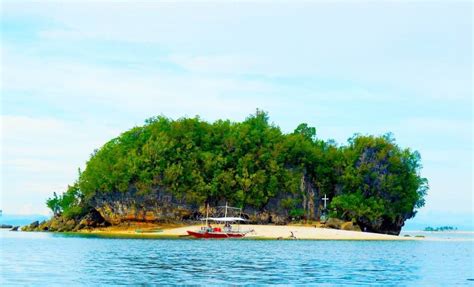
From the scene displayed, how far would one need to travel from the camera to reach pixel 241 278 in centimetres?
3672

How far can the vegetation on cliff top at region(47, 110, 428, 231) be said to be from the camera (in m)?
102

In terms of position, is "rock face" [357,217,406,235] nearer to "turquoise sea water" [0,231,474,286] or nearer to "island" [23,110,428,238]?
"island" [23,110,428,238]

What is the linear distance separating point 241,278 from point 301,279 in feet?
10.2

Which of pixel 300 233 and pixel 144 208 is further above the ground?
pixel 144 208

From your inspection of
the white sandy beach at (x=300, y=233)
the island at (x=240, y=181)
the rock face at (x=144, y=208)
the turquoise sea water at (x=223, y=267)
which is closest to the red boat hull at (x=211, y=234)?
the white sandy beach at (x=300, y=233)

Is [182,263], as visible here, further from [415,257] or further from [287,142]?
[287,142]

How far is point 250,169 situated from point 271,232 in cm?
1407

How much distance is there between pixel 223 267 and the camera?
4347 cm

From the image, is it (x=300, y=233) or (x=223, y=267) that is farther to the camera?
(x=300, y=233)

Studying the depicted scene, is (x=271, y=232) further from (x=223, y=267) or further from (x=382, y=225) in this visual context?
→ (x=223, y=267)

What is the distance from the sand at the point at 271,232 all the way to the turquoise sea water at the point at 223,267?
29.9 m

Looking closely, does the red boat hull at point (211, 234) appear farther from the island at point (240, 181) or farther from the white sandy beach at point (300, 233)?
the island at point (240, 181)

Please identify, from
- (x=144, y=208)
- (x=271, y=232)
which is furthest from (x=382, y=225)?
(x=144, y=208)

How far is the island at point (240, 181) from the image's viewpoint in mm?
101438
